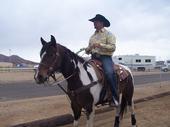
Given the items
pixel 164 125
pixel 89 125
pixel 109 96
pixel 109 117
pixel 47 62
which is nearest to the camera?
pixel 47 62

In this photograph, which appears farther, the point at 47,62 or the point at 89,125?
the point at 89,125

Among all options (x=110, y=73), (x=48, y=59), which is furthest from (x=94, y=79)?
(x=48, y=59)

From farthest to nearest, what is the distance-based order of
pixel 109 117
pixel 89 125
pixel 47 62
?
1. pixel 109 117
2. pixel 89 125
3. pixel 47 62

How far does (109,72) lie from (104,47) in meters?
0.50

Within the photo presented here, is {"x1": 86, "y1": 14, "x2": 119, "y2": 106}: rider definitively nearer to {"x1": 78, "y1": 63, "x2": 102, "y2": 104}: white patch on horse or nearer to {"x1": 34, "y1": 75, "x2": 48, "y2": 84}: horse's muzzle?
{"x1": 78, "y1": 63, "x2": 102, "y2": 104}: white patch on horse

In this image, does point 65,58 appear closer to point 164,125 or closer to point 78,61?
point 78,61

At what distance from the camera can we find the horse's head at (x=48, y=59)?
7.25 metres

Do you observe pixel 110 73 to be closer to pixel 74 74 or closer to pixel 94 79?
pixel 94 79

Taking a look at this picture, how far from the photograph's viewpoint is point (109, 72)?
840 centimetres

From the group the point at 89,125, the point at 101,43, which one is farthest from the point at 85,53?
the point at 89,125

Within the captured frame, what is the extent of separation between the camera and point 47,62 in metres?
7.38

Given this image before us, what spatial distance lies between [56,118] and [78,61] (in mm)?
3450

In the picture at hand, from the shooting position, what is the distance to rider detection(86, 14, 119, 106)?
27.6 ft

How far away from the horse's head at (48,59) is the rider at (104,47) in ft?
3.78
